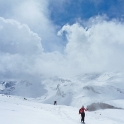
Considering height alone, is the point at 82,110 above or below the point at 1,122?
above

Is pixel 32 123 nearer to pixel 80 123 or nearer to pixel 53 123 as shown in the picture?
pixel 53 123

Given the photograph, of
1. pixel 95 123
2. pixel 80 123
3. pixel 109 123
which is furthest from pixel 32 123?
pixel 109 123

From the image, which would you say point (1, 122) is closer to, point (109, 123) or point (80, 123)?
point (80, 123)

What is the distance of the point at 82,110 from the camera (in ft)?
103

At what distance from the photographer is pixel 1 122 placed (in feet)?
58.6

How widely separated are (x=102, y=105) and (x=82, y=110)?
141070 millimetres

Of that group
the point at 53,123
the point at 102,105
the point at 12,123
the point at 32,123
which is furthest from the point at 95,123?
the point at 102,105

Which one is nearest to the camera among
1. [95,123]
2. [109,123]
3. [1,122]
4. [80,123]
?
[1,122]

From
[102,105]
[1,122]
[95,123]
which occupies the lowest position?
[1,122]

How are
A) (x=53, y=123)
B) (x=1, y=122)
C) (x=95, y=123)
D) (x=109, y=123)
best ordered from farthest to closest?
(x=109, y=123) → (x=95, y=123) → (x=53, y=123) → (x=1, y=122)

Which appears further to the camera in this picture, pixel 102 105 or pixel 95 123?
pixel 102 105

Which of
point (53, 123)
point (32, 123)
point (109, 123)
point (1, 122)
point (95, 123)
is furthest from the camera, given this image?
point (109, 123)

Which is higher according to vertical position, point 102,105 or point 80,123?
point 102,105

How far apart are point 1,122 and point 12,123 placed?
0.95 m
